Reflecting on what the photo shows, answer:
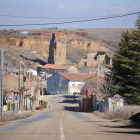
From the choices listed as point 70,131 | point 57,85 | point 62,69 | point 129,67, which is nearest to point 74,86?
point 57,85

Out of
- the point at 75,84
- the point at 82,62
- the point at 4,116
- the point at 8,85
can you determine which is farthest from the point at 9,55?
the point at 4,116

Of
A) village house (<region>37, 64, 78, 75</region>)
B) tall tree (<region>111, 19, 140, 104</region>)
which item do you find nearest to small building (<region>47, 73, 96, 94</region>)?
village house (<region>37, 64, 78, 75</region>)

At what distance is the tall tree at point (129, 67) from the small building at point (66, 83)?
1944 inches

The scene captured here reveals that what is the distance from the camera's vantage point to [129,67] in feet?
142

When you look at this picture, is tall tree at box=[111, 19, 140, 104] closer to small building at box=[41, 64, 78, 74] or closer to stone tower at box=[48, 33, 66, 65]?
small building at box=[41, 64, 78, 74]

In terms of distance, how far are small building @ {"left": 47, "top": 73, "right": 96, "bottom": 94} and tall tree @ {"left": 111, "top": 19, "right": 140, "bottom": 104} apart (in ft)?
162

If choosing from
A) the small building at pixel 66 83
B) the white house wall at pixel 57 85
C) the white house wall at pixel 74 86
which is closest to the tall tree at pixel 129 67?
the small building at pixel 66 83

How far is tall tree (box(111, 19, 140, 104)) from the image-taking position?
43047mm

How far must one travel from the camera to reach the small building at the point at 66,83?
98250 millimetres

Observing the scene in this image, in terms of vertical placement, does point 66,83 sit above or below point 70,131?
above

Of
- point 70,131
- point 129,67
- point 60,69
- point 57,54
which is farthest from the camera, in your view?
point 57,54

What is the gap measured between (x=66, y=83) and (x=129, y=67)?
57.8m

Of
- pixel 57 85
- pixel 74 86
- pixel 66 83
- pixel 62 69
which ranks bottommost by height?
pixel 74 86

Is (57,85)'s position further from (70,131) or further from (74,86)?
(70,131)
